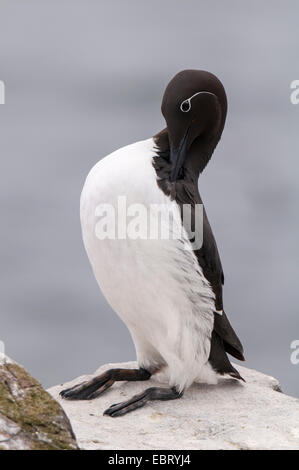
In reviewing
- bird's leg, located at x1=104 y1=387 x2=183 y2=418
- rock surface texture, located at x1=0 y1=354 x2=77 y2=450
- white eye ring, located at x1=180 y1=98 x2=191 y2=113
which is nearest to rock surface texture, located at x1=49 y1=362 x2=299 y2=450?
bird's leg, located at x1=104 y1=387 x2=183 y2=418

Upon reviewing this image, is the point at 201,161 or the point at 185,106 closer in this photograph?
the point at 185,106

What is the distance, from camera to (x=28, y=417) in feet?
10.2

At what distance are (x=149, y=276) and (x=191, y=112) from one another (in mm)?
828

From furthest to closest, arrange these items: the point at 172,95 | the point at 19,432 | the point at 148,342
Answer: the point at 148,342 → the point at 172,95 → the point at 19,432

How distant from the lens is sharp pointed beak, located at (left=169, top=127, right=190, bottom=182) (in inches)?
167

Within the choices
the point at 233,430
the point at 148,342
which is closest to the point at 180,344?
the point at 148,342

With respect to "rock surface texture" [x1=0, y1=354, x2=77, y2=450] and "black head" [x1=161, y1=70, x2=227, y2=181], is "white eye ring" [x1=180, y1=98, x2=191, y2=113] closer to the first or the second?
"black head" [x1=161, y1=70, x2=227, y2=181]

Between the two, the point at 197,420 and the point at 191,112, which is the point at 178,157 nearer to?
the point at 191,112

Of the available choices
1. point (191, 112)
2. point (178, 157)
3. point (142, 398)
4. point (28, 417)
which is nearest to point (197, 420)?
point (142, 398)

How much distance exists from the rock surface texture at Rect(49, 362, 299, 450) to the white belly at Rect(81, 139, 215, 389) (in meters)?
0.21

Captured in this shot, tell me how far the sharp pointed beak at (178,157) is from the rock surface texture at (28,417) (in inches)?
52.9
